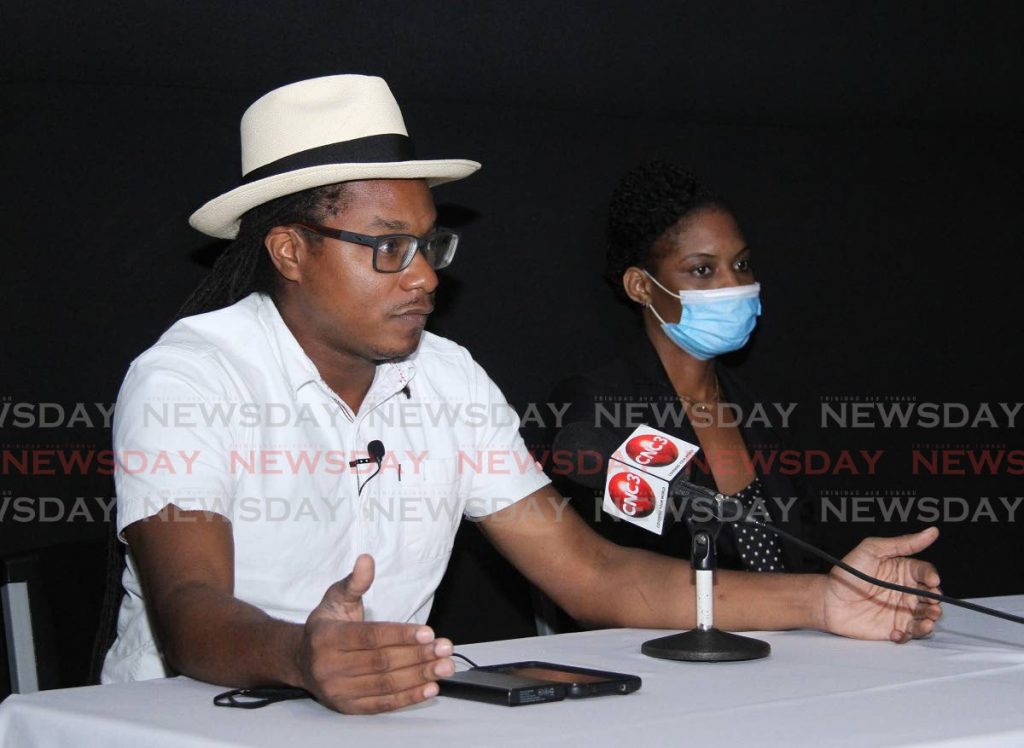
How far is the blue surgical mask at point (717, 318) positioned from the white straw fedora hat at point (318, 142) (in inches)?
43.7

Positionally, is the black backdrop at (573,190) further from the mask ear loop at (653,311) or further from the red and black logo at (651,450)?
the red and black logo at (651,450)

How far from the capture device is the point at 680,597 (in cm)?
211

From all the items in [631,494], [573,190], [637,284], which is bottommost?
[631,494]

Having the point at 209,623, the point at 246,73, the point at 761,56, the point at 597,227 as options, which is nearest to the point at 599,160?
the point at 597,227

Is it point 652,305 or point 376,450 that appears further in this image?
point 652,305

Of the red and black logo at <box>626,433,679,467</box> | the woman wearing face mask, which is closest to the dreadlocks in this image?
the red and black logo at <box>626,433,679,467</box>

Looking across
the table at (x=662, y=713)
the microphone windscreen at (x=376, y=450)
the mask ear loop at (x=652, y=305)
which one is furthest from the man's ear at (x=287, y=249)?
the mask ear loop at (x=652, y=305)

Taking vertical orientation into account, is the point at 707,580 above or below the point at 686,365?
below

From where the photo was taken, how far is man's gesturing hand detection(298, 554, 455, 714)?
54.1 inches

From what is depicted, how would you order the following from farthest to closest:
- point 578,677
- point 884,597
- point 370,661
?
point 884,597, point 578,677, point 370,661

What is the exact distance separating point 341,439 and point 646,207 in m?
1.34

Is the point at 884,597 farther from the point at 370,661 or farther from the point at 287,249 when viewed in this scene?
the point at 287,249

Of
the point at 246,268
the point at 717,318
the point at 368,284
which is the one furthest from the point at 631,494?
the point at 717,318

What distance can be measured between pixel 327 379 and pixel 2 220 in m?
0.89
